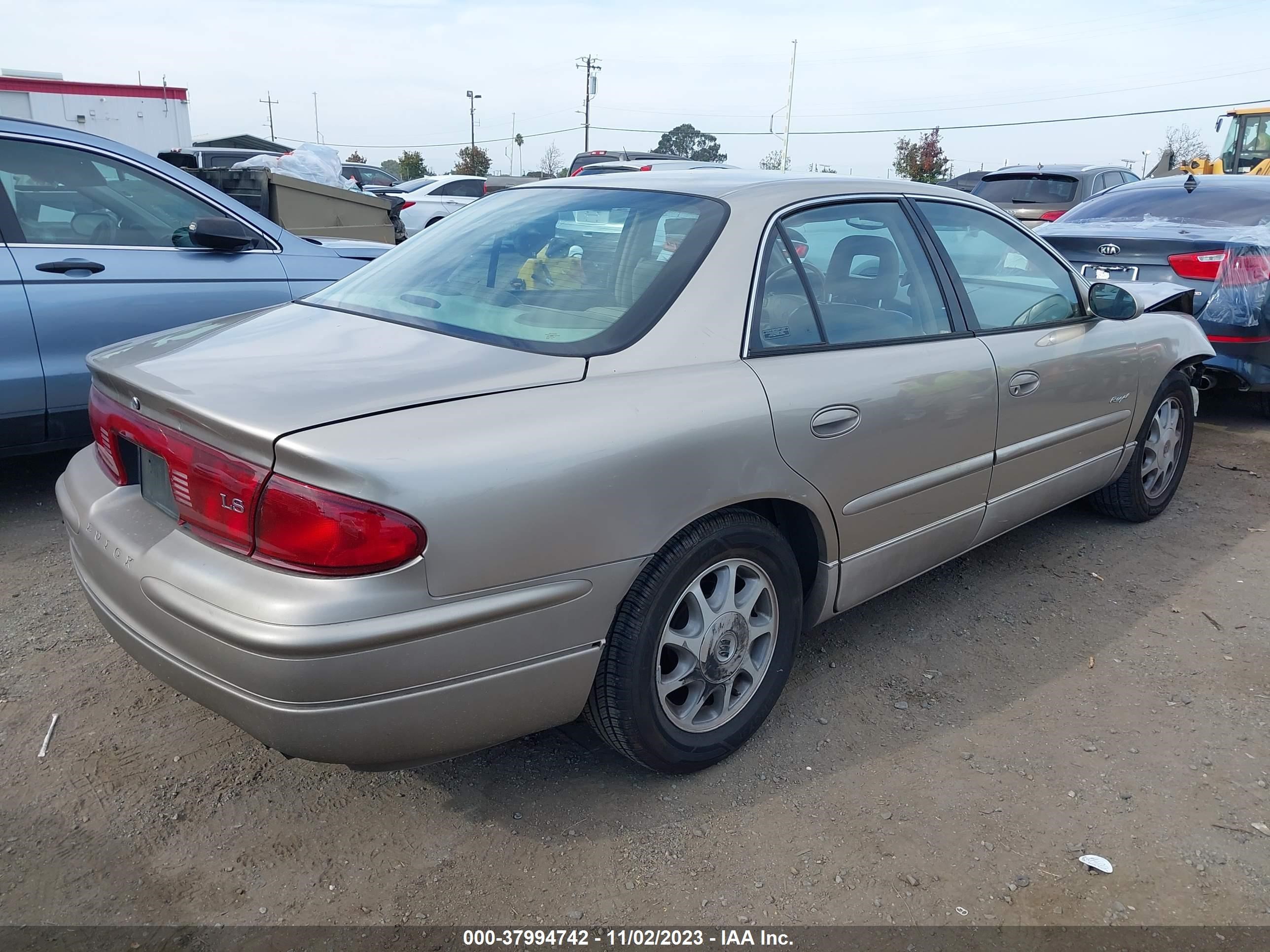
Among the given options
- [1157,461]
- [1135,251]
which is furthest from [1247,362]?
[1157,461]

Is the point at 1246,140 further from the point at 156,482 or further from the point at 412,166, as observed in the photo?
the point at 412,166

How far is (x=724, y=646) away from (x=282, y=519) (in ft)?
3.89

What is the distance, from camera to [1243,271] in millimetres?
5668

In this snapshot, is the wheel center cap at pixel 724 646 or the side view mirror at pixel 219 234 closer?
the wheel center cap at pixel 724 646

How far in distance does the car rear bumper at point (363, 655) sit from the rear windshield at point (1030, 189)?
34.4ft

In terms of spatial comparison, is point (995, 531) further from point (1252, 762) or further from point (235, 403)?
point (235, 403)

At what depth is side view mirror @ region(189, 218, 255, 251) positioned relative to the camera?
14.1 feet

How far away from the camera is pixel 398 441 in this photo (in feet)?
6.29

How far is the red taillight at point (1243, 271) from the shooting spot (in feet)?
18.5

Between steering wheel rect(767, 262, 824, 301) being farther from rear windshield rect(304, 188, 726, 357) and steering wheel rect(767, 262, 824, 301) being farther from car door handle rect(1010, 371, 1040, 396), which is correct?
car door handle rect(1010, 371, 1040, 396)

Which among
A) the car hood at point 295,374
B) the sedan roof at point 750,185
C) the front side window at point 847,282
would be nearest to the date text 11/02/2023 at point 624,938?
the car hood at point 295,374

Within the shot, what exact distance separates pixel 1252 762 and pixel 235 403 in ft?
9.35

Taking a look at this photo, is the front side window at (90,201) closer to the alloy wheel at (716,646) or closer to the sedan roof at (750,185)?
the sedan roof at (750,185)

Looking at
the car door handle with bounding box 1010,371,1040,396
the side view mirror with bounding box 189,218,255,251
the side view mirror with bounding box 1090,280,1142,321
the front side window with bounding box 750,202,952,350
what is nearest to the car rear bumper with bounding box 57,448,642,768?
the front side window with bounding box 750,202,952,350
